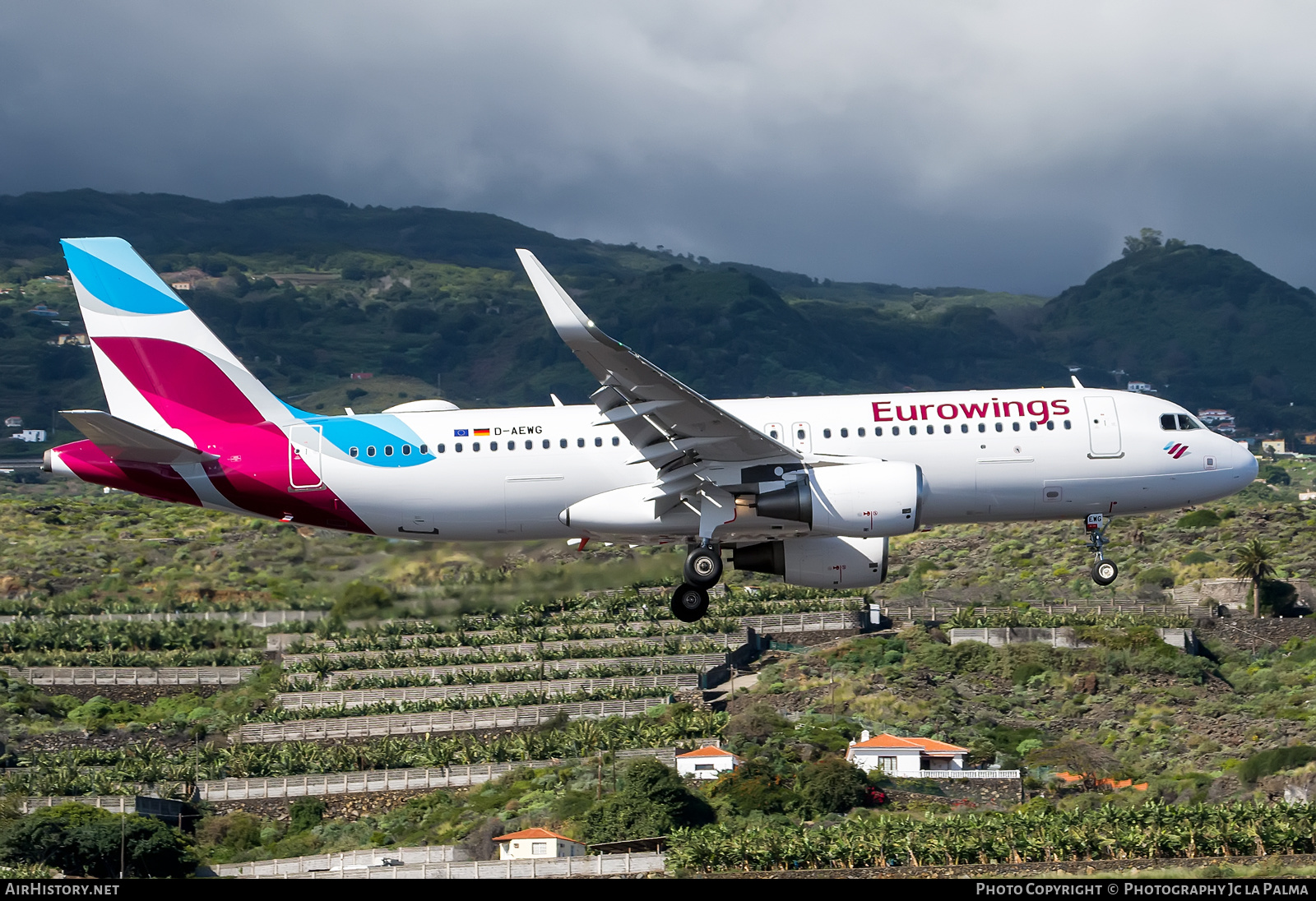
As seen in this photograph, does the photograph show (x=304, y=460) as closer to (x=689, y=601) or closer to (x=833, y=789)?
(x=689, y=601)

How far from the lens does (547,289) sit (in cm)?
3600

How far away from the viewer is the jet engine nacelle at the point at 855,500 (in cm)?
3972

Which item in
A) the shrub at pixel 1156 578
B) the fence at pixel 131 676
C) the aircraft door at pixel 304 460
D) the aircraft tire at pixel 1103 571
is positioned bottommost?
the fence at pixel 131 676

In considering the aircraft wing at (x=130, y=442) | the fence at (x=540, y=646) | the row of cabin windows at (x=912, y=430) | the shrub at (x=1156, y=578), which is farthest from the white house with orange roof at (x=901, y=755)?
the aircraft wing at (x=130, y=442)

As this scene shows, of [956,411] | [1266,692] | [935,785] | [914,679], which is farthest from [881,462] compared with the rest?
[1266,692]

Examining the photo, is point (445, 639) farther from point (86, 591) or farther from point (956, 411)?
point (956, 411)

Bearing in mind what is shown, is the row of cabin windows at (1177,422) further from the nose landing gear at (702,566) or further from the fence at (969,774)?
the fence at (969,774)

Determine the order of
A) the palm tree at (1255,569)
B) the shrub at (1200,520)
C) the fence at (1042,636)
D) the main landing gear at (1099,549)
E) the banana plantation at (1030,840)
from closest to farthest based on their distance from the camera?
the main landing gear at (1099,549)
the banana plantation at (1030,840)
the fence at (1042,636)
the palm tree at (1255,569)
the shrub at (1200,520)

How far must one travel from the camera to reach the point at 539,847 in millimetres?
65688

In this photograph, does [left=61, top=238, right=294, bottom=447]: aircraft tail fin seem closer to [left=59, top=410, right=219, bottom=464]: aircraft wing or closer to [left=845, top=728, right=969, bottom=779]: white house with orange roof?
[left=59, top=410, right=219, bottom=464]: aircraft wing

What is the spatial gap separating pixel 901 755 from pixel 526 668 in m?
30.0

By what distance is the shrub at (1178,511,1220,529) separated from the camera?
131125mm

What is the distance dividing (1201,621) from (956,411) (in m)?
74.1

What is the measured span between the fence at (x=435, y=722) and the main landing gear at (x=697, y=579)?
5039 cm
